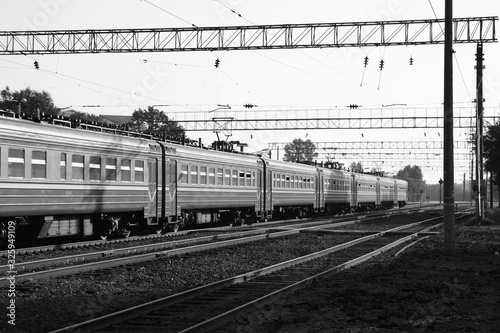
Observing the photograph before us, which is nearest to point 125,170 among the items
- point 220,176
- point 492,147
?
point 220,176

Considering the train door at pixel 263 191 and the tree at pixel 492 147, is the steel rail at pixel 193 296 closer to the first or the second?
the train door at pixel 263 191

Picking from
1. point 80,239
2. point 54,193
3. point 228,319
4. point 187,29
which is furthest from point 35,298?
point 187,29

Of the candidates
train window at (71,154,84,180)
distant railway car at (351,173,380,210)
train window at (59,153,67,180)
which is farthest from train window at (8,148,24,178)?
distant railway car at (351,173,380,210)

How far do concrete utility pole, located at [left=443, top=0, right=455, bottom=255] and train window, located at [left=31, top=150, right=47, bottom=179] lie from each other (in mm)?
10819

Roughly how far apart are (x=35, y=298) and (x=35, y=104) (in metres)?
66.6

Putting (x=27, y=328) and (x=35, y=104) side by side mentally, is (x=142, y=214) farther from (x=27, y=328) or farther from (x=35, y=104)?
(x=35, y=104)

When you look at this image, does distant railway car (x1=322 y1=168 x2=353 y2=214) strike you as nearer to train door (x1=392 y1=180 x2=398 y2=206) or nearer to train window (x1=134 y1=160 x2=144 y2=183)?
train door (x1=392 y1=180 x2=398 y2=206)

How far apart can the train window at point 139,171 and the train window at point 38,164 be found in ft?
17.3

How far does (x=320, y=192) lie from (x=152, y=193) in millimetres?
27671

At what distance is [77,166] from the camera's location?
20.7 meters

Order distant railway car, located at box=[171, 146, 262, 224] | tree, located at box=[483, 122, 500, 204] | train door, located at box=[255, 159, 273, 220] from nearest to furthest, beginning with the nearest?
distant railway car, located at box=[171, 146, 262, 224] < train door, located at box=[255, 159, 273, 220] < tree, located at box=[483, 122, 500, 204]

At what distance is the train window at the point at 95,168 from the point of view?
21.4 m

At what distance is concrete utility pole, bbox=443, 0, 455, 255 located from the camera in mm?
19281

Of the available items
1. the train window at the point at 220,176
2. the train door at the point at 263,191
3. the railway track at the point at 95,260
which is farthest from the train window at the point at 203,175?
the train door at the point at 263,191
